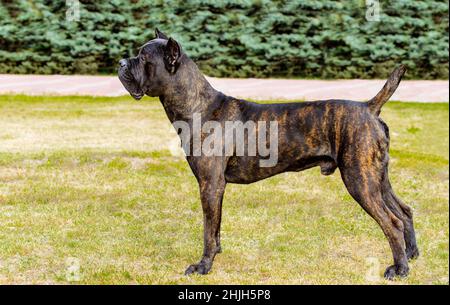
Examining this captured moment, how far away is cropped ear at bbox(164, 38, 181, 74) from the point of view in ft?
17.0

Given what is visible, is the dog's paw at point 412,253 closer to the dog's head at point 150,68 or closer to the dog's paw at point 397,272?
the dog's paw at point 397,272

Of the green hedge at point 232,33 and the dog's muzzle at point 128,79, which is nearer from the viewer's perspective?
the dog's muzzle at point 128,79

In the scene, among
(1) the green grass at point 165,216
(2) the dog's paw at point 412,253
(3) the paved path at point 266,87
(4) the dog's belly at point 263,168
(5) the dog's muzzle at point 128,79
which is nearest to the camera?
(5) the dog's muzzle at point 128,79

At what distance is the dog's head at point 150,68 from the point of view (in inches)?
207

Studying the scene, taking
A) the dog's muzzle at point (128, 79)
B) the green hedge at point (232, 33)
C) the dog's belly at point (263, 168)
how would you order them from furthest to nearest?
the green hedge at point (232, 33) → the dog's belly at point (263, 168) → the dog's muzzle at point (128, 79)

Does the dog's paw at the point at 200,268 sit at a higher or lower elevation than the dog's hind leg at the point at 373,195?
lower

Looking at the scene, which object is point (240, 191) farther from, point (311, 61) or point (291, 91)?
point (311, 61)

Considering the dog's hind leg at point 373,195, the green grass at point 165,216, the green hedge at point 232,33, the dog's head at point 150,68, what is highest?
the dog's head at point 150,68

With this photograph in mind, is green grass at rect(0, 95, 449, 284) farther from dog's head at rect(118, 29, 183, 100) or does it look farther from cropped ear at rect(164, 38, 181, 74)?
cropped ear at rect(164, 38, 181, 74)

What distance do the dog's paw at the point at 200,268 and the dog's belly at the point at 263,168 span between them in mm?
712

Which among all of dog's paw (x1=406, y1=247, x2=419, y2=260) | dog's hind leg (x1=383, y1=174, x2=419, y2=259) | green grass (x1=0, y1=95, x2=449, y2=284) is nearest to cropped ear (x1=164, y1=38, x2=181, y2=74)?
green grass (x1=0, y1=95, x2=449, y2=284)

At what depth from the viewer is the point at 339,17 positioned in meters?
16.5

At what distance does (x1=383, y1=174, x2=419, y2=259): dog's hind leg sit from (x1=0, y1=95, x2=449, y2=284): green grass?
142 mm

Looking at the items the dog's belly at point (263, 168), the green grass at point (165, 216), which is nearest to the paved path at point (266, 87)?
the green grass at point (165, 216)
